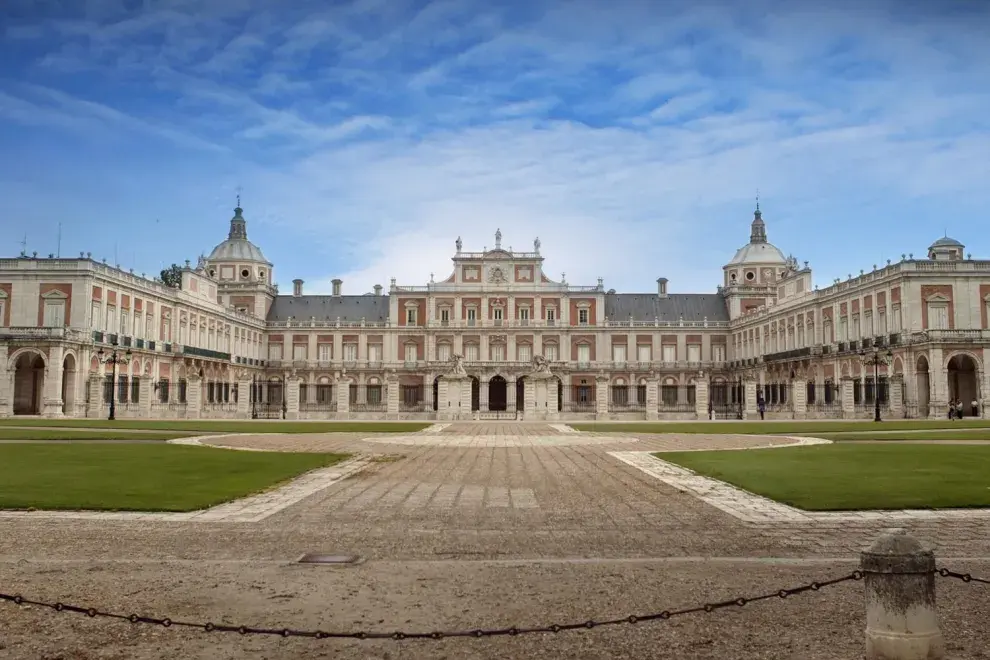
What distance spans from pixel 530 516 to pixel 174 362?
2138 inches

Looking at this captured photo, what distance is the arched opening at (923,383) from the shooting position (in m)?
47.1

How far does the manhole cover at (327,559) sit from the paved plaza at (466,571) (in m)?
0.12

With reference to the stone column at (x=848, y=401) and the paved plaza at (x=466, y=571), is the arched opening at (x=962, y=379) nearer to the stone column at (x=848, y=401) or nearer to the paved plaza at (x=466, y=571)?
the stone column at (x=848, y=401)

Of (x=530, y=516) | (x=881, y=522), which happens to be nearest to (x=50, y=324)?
(x=530, y=516)

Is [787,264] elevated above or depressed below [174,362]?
above

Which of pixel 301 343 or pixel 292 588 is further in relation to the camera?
pixel 301 343

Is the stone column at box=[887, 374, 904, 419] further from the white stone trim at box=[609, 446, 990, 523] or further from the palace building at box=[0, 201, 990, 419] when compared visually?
the white stone trim at box=[609, 446, 990, 523]

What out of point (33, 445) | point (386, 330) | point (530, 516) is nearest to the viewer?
point (530, 516)

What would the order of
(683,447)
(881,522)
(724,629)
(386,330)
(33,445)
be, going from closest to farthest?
(724,629) < (881,522) < (33,445) < (683,447) < (386,330)

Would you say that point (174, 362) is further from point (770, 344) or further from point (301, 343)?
point (770, 344)

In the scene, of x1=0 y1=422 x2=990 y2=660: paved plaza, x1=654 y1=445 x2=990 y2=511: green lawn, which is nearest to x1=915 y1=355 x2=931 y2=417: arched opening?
x1=654 y1=445 x2=990 y2=511: green lawn

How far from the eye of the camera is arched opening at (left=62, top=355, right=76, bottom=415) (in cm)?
4665

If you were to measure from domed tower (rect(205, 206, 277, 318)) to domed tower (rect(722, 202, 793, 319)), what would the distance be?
1725 inches

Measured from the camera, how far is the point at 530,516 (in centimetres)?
1090
